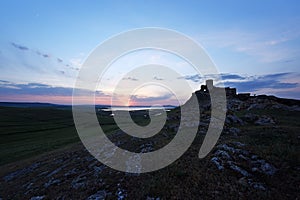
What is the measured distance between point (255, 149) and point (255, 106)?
40072 mm

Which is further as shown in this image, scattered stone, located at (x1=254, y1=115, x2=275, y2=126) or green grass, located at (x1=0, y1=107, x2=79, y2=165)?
green grass, located at (x1=0, y1=107, x2=79, y2=165)

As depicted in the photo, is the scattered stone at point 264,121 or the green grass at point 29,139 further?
the green grass at point 29,139

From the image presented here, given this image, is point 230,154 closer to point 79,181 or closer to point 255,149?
point 255,149

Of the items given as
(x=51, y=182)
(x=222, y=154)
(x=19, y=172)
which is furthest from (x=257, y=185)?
(x=19, y=172)

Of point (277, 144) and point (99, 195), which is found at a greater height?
point (277, 144)

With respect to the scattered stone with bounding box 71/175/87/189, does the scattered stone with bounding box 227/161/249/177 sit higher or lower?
higher

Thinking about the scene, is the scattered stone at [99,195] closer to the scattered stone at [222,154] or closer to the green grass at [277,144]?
the scattered stone at [222,154]

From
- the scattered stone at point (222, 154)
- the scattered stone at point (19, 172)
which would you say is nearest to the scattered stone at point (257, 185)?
the scattered stone at point (222, 154)

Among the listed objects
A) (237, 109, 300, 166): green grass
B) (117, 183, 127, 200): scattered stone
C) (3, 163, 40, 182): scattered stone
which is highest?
(237, 109, 300, 166): green grass

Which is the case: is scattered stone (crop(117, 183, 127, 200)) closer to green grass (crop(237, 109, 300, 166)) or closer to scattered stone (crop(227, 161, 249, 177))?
scattered stone (crop(227, 161, 249, 177))

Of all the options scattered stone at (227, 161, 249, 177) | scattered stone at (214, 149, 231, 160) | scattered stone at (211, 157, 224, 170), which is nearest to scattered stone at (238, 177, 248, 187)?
scattered stone at (227, 161, 249, 177)

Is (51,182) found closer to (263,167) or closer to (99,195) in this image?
(99,195)

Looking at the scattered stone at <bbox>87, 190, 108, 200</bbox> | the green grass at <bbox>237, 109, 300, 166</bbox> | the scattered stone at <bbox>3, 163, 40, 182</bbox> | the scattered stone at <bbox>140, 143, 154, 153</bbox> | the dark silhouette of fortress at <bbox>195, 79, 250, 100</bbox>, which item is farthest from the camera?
the dark silhouette of fortress at <bbox>195, 79, 250, 100</bbox>

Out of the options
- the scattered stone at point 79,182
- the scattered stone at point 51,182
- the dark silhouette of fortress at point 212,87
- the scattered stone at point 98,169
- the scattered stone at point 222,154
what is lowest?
the scattered stone at point 51,182
